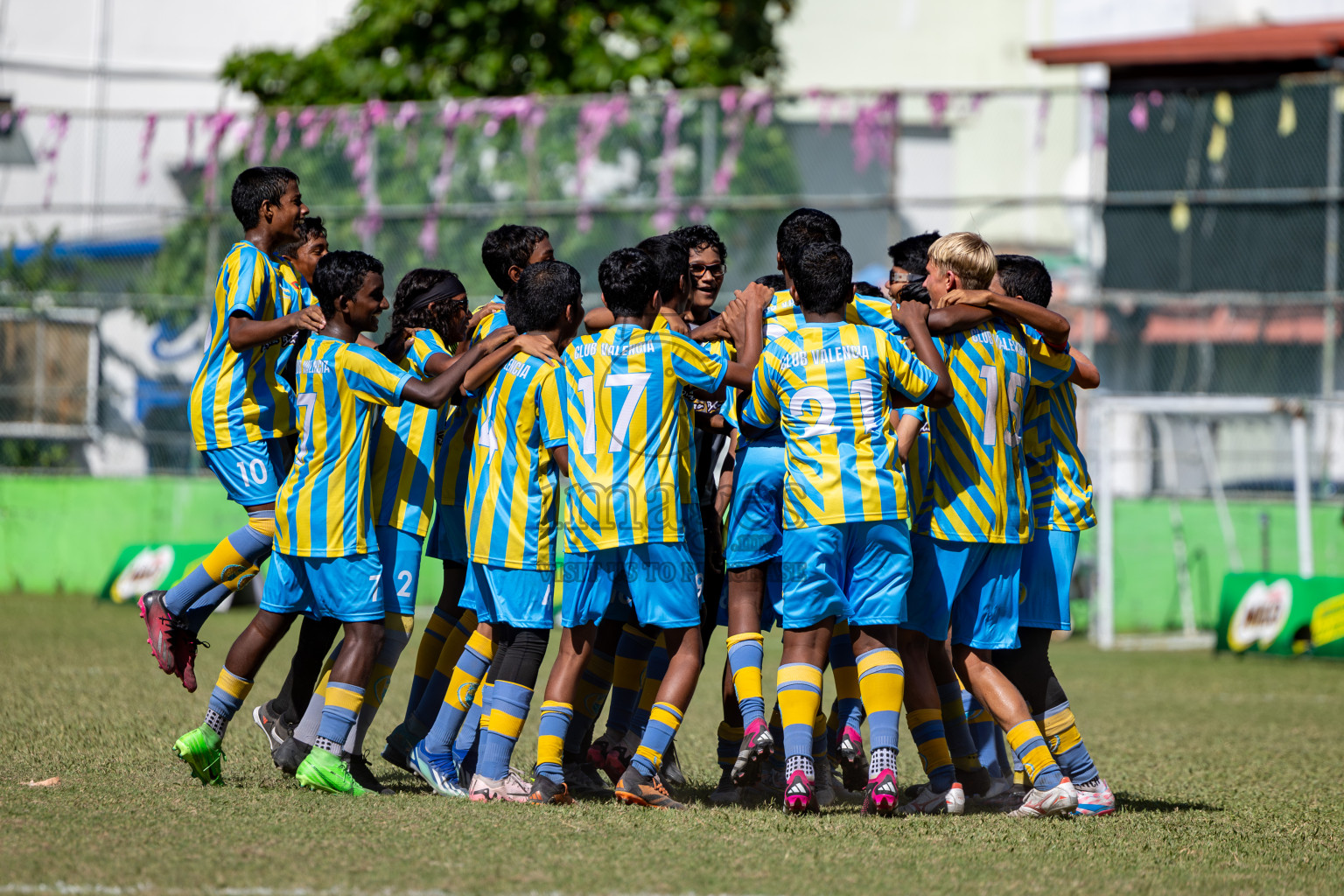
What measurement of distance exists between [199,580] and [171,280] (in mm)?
10039

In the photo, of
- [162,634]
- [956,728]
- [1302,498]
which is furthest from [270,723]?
[1302,498]

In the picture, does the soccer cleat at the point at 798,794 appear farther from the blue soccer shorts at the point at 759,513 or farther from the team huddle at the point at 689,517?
the blue soccer shorts at the point at 759,513

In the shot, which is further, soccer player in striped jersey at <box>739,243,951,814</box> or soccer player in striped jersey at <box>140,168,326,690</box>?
soccer player in striped jersey at <box>140,168,326,690</box>

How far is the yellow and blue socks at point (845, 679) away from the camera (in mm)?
5730

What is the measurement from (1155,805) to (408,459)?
3082 mm

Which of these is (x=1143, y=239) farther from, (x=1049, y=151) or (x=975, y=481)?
(x=975, y=481)

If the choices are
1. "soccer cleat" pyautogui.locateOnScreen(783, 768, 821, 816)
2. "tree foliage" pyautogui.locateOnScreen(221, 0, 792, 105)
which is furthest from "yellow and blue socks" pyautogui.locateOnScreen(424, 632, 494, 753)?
"tree foliage" pyautogui.locateOnScreen(221, 0, 792, 105)

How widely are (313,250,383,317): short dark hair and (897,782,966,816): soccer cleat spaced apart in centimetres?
271

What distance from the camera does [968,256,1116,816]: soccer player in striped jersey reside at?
5.43m

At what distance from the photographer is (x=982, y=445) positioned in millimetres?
5340

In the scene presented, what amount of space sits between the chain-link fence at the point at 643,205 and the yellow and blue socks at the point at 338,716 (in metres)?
9.15

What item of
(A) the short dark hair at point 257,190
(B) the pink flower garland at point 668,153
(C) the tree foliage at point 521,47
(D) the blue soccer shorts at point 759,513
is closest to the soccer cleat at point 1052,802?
(D) the blue soccer shorts at point 759,513

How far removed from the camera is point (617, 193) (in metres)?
14.4

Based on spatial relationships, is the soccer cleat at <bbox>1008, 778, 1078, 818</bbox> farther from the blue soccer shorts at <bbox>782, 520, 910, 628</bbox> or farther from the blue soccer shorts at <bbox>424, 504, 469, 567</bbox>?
the blue soccer shorts at <bbox>424, 504, 469, 567</bbox>
